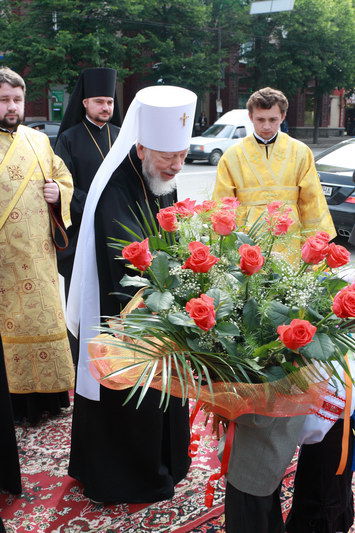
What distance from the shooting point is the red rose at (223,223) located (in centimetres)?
192

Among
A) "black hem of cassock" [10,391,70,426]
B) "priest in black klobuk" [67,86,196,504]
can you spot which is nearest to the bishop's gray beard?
"priest in black klobuk" [67,86,196,504]

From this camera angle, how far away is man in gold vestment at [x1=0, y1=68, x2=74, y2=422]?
11.8 feet

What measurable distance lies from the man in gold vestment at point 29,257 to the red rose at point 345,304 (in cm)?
235

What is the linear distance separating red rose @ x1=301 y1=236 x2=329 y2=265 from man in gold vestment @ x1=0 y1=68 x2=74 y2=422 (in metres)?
Answer: 2.17

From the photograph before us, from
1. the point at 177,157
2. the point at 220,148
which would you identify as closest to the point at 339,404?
the point at 177,157

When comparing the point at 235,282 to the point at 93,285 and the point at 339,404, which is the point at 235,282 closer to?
the point at 339,404

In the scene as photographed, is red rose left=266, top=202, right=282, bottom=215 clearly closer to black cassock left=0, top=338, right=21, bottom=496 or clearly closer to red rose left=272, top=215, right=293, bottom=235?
red rose left=272, top=215, right=293, bottom=235

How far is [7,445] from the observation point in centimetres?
304

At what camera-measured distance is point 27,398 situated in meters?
3.86

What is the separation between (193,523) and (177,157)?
165cm

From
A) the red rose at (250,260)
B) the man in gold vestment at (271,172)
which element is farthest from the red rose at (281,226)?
the man in gold vestment at (271,172)

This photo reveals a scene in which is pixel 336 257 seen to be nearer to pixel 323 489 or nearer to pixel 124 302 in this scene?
pixel 323 489

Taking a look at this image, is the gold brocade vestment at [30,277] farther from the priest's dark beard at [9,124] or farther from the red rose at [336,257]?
the red rose at [336,257]

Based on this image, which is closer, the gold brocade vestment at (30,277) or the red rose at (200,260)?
the red rose at (200,260)
